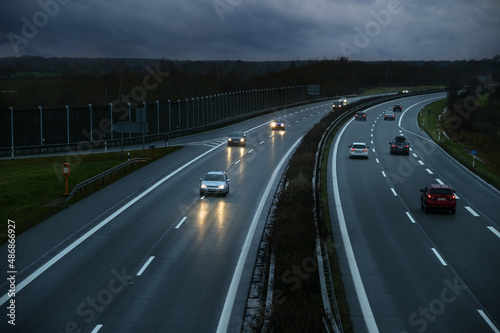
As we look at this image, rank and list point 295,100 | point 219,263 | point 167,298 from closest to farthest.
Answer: point 167,298 < point 219,263 < point 295,100

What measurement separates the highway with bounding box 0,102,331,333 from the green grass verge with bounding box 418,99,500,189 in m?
16.8

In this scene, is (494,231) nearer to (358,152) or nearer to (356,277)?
(356,277)

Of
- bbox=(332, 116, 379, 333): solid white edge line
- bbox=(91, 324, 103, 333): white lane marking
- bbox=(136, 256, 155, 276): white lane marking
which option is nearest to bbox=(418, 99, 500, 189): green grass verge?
bbox=(332, 116, 379, 333): solid white edge line

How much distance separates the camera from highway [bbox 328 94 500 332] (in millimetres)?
16625

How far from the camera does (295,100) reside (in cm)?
13488

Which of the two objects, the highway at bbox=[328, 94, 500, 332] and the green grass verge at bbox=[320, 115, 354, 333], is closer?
the green grass verge at bbox=[320, 115, 354, 333]

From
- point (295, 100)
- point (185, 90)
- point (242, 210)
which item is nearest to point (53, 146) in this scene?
point (242, 210)

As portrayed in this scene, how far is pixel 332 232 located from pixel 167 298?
37.3 feet

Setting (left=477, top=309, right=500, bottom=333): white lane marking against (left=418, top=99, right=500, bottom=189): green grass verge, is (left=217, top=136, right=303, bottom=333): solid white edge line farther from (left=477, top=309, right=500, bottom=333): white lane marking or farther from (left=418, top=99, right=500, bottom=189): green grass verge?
(left=418, top=99, right=500, bottom=189): green grass verge

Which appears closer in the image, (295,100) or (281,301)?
(281,301)

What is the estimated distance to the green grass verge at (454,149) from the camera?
46078 millimetres

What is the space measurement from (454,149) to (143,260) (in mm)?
47769

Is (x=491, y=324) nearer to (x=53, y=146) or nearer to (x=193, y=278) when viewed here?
(x=193, y=278)

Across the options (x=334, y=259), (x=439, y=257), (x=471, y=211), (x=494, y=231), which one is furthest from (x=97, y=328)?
(x=471, y=211)
